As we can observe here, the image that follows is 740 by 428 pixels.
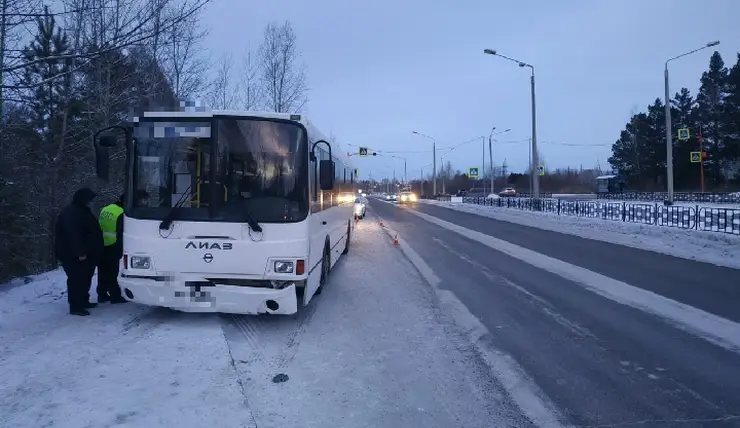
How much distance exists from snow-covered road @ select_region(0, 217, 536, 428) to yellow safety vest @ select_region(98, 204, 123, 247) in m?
0.99

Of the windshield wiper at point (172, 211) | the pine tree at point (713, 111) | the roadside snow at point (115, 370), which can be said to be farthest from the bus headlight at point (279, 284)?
the pine tree at point (713, 111)

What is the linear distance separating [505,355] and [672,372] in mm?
1618

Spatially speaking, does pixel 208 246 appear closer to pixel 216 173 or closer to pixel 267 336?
pixel 216 173

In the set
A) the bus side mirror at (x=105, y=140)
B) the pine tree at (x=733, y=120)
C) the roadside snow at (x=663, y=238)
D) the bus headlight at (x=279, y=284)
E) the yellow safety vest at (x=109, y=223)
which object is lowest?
the roadside snow at (x=663, y=238)

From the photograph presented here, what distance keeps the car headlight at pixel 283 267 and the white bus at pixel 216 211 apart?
0.01 meters

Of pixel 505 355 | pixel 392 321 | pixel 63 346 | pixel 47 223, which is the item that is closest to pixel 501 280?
pixel 392 321

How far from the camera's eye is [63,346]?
6.00 metres

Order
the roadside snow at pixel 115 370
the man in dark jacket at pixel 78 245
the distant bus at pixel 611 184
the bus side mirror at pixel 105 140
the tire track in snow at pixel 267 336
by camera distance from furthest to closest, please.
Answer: the distant bus at pixel 611 184
the man in dark jacket at pixel 78 245
the bus side mirror at pixel 105 140
the tire track in snow at pixel 267 336
the roadside snow at pixel 115 370

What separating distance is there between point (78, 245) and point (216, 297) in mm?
2076

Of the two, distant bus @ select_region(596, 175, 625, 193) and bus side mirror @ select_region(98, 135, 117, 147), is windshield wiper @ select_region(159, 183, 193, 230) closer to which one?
bus side mirror @ select_region(98, 135, 117, 147)

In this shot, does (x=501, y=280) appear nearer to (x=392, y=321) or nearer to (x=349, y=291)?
(x=349, y=291)

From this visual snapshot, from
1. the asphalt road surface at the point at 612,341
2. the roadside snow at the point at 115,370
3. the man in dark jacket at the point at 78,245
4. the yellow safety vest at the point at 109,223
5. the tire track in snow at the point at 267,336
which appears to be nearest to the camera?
the roadside snow at the point at 115,370

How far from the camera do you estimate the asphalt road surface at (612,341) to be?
15.1 feet

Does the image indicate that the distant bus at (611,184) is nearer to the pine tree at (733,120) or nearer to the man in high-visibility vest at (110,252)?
the pine tree at (733,120)
